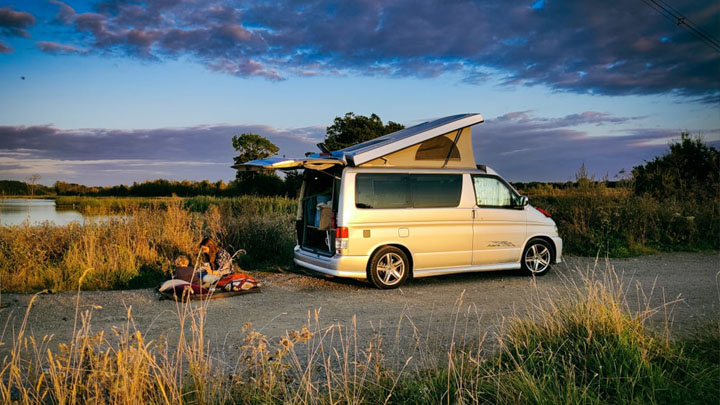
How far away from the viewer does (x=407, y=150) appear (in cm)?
916

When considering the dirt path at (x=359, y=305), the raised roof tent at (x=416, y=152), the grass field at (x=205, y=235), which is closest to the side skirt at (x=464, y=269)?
the dirt path at (x=359, y=305)

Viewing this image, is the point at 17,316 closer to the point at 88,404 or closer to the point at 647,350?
the point at 88,404

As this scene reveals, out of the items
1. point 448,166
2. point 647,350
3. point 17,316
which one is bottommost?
point 17,316

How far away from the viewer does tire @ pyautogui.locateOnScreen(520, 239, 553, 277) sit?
33.6 ft

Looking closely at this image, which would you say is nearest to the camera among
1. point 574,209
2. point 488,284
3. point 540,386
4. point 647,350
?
point 540,386

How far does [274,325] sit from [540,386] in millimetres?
3595

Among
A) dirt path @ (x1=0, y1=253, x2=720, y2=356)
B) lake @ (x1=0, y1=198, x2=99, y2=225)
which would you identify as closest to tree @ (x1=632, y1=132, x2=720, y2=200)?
dirt path @ (x1=0, y1=253, x2=720, y2=356)

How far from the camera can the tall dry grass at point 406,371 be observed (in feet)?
11.9

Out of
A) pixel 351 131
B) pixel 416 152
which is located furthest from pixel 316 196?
pixel 351 131

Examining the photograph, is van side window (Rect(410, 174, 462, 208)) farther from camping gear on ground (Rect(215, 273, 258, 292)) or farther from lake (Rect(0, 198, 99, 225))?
lake (Rect(0, 198, 99, 225))

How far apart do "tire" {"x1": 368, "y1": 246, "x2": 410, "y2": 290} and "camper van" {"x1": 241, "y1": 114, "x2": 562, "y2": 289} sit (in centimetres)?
2

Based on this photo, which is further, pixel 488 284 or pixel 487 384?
pixel 488 284

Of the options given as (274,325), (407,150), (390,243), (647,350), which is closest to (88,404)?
(274,325)

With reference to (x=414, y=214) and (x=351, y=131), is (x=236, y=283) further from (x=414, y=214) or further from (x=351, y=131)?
(x=351, y=131)
